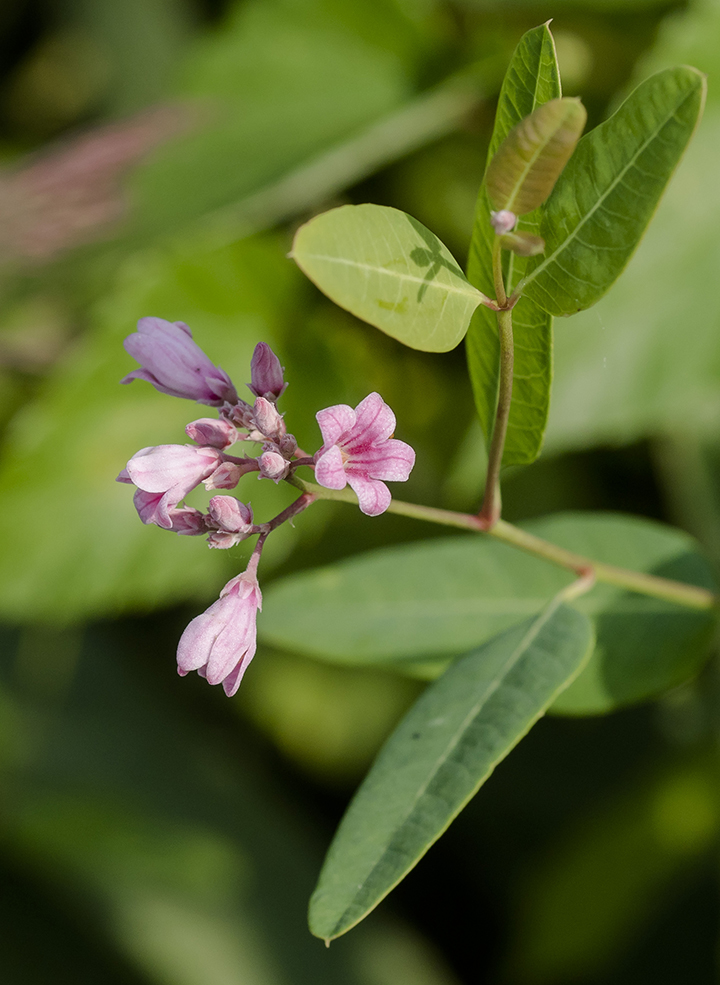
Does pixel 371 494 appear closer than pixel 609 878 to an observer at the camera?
Yes

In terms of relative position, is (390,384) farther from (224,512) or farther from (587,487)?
(224,512)

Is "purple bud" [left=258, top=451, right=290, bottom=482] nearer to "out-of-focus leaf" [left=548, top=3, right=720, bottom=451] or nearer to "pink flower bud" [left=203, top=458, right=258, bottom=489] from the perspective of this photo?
"pink flower bud" [left=203, top=458, right=258, bottom=489]

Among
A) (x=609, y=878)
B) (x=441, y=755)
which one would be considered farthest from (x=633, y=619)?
(x=609, y=878)

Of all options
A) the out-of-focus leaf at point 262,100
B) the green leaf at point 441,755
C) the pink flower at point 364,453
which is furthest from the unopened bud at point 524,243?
the out-of-focus leaf at point 262,100

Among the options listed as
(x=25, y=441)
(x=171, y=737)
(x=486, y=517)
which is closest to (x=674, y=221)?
(x=486, y=517)

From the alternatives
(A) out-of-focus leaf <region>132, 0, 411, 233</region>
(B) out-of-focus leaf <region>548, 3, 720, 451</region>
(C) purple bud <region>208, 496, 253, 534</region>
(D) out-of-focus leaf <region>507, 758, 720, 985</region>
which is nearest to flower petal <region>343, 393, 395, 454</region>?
(C) purple bud <region>208, 496, 253, 534</region>

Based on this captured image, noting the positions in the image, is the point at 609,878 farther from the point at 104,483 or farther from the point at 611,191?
the point at 611,191
